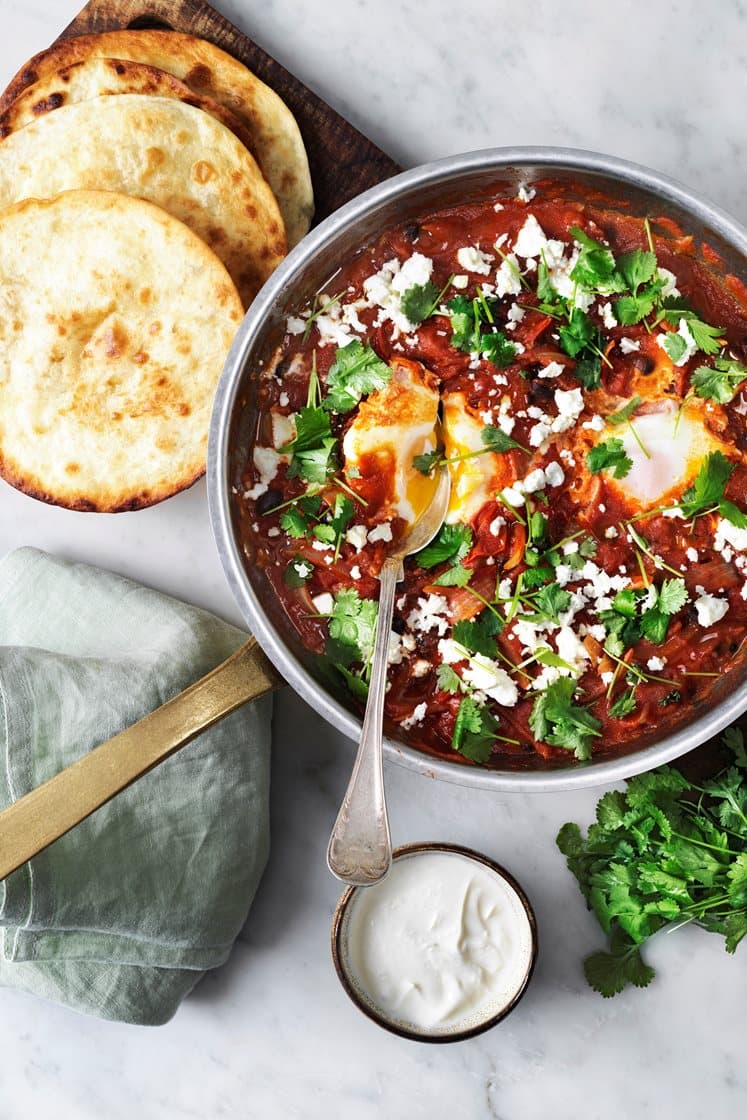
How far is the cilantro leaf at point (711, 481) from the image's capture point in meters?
2.94

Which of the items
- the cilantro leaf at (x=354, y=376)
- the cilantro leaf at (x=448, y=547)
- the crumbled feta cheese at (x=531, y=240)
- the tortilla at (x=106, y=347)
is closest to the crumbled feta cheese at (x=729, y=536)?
the cilantro leaf at (x=448, y=547)

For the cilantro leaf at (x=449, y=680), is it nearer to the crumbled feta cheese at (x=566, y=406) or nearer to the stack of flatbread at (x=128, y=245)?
the crumbled feta cheese at (x=566, y=406)

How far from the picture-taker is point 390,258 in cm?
316

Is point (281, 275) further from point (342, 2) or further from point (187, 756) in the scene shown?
point (187, 756)

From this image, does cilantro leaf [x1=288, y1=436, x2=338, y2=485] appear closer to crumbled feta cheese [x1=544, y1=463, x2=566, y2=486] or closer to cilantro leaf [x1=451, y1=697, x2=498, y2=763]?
crumbled feta cheese [x1=544, y1=463, x2=566, y2=486]

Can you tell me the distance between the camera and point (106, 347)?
3.26m

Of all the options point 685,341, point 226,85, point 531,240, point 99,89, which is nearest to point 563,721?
point 685,341

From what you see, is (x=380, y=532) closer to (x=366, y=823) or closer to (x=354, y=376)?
(x=354, y=376)

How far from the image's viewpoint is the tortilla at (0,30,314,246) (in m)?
3.35

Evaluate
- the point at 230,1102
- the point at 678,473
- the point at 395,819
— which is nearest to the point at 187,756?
the point at 395,819

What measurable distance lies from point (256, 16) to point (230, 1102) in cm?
368

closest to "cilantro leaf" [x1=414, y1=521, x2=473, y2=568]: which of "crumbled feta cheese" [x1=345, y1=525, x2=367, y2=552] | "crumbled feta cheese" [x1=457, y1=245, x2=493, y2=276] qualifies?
"crumbled feta cheese" [x1=345, y1=525, x2=367, y2=552]

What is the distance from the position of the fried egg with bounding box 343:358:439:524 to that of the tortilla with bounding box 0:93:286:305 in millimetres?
610

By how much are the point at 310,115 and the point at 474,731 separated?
2013 millimetres
